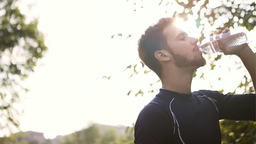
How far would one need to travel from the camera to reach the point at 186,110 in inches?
71.0

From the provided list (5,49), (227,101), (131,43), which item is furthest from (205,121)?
(5,49)

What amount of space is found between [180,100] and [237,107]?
509 millimetres

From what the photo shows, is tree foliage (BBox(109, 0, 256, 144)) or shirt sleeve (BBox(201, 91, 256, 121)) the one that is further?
tree foliage (BBox(109, 0, 256, 144))

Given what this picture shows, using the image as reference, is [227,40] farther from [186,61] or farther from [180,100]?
[180,100]

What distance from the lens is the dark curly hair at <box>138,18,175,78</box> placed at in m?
2.21

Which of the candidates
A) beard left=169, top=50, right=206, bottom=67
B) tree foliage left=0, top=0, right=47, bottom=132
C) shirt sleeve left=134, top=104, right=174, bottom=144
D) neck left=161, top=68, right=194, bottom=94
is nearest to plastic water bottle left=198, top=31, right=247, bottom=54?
beard left=169, top=50, right=206, bottom=67

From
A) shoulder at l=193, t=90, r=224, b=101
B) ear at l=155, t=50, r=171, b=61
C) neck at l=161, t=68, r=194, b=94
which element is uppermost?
ear at l=155, t=50, r=171, b=61

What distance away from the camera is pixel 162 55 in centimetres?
216

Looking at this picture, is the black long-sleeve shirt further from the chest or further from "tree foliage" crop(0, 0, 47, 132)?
"tree foliage" crop(0, 0, 47, 132)

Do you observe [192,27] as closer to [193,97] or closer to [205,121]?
[193,97]

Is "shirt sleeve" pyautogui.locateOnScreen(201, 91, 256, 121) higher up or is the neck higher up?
the neck

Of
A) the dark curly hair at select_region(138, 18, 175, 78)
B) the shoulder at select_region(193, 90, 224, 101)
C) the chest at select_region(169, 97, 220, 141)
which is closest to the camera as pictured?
the chest at select_region(169, 97, 220, 141)

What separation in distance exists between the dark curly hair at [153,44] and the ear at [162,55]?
0.04 metres

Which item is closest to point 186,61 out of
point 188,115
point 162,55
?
point 162,55
